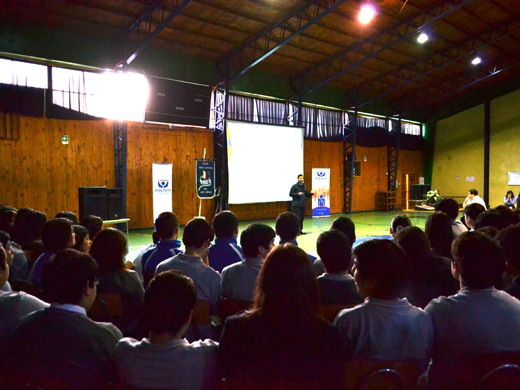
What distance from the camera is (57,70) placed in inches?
376

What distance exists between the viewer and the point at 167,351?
1.29 m

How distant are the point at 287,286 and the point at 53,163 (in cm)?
983

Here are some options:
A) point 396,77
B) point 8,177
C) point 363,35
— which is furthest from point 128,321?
point 396,77

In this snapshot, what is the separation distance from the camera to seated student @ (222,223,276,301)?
239 cm

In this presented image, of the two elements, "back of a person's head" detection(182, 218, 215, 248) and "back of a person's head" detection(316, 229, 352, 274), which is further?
"back of a person's head" detection(182, 218, 215, 248)

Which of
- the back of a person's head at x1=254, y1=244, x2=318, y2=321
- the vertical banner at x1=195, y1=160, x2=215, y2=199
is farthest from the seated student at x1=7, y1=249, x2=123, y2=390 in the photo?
the vertical banner at x1=195, y1=160, x2=215, y2=199

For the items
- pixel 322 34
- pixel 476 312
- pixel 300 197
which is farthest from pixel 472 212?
pixel 322 34

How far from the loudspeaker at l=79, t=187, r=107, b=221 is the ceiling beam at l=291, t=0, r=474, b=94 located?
26.6ft

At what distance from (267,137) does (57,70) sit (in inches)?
236

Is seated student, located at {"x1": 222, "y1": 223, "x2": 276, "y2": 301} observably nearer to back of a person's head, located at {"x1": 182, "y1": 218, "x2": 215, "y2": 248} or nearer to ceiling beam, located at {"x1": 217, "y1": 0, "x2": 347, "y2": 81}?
back of a person's head, located at {"x1": 182, "y1": 218, "x2": 215, "y2": 248}

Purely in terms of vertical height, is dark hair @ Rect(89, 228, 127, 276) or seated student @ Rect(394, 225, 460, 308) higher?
dark hair @ Rect(89, 228, 127, 276)

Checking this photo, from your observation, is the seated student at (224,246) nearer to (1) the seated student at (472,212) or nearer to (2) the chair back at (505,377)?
(2) the chair back at (505,377)

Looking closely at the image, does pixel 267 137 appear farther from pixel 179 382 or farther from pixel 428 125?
pixel 179 382

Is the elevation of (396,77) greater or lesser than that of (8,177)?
greater
